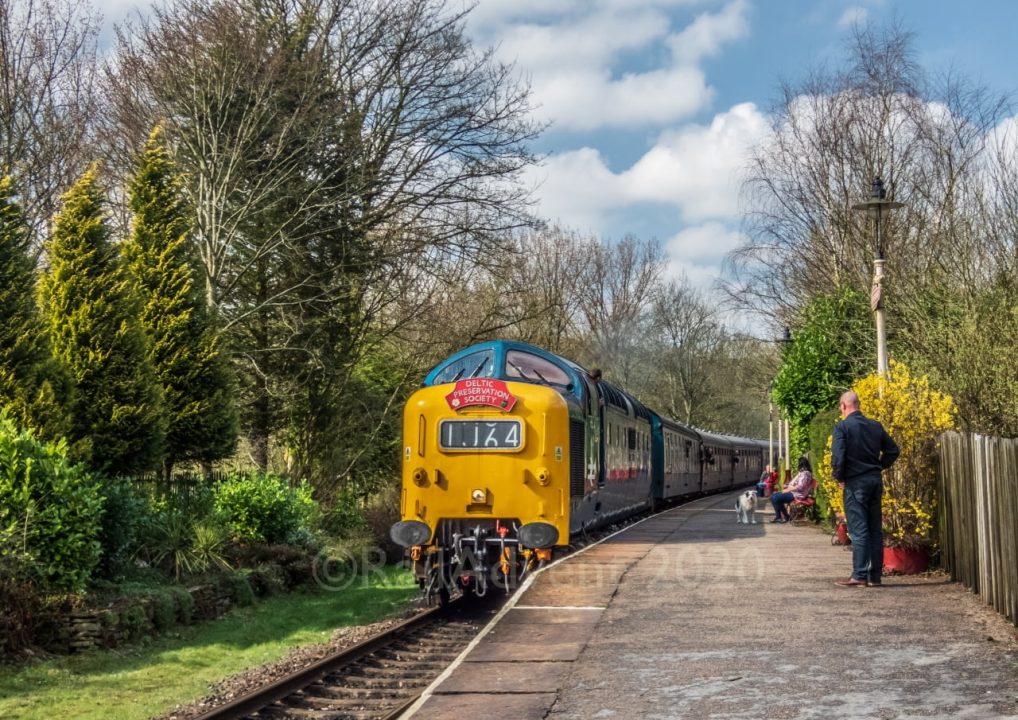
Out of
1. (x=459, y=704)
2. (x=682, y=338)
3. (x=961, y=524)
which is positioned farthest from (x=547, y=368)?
(x=682, y=338)

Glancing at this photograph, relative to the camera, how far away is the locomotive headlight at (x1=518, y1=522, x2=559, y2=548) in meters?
13.2

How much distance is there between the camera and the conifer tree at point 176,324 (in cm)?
2045

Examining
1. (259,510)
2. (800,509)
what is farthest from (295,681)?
(800,509)

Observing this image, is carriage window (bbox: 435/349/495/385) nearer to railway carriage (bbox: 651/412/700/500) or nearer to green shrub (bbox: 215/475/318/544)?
green shrub (bbox: 215/475/318/544)

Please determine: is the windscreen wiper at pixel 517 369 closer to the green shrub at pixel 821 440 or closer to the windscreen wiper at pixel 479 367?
the windscreen wiper at pixel 479 367

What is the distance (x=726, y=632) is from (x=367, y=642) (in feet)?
12.5

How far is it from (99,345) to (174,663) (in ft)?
21.8

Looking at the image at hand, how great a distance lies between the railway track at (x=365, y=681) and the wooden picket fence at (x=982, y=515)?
4579 mm

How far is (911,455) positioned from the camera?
39.4ft

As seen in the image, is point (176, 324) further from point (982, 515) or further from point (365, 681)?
point (982, 515)

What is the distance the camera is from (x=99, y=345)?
17094 mm

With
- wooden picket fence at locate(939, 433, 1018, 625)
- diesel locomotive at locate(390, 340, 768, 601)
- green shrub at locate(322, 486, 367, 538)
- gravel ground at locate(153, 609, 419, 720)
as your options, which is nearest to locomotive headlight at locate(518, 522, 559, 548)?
diesel locomotive at locate(390, 340, 768, 601)

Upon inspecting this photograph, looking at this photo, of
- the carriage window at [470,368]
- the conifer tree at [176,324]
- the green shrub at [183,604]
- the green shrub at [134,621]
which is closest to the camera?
the green shrub at [134,621]

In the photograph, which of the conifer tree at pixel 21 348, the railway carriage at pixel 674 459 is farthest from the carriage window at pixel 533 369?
the railway carriage at pixel 674 459
